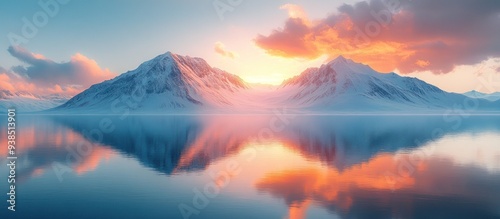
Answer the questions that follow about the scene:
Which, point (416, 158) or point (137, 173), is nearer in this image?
point (137, 173)

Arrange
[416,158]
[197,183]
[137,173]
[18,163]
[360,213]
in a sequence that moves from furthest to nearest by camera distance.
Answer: [416,158]
[18,163]
[137,173]
[197,183]
[360,213]

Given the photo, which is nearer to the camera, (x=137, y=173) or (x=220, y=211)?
(x=220, y=211)

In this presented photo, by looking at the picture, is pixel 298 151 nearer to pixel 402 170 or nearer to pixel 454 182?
pixel 402 170

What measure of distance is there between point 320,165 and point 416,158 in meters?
16.7

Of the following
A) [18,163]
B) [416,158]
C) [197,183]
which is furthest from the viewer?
[416,158]

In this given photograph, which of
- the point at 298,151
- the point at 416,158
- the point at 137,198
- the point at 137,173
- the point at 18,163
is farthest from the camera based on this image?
the point at 298,151

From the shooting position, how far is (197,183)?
37906mm

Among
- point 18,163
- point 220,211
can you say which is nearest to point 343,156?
point 220,211

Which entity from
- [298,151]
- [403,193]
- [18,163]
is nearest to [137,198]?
[403,193]

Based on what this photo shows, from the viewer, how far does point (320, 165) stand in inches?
1930

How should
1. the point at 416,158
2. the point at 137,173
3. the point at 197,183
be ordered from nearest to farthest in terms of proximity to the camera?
the point at 197,183 < the point at 137,173 < the point at 416,158

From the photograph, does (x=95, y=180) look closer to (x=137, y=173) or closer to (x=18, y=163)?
(x=137, y=173)

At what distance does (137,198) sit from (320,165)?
25.5 metres

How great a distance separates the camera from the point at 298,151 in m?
63.3
